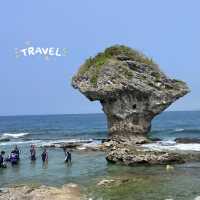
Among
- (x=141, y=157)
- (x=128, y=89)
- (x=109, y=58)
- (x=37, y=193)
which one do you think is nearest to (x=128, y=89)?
(x=128, y=89)

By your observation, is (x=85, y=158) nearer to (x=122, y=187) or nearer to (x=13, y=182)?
(x=13, y=182)

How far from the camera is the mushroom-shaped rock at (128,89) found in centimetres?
5909

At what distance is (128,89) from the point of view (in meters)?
59.1

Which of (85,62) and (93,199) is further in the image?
(85,62)

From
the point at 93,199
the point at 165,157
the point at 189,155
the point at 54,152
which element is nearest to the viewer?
the point at 93,199

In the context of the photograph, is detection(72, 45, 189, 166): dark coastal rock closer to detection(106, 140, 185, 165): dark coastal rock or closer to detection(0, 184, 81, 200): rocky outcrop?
detection(106, 140, 185, 165): dark coastal rock

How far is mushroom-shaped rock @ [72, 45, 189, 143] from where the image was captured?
59.1 m

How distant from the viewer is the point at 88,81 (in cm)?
6016

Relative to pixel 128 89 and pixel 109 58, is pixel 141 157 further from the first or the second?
pixel 109 58

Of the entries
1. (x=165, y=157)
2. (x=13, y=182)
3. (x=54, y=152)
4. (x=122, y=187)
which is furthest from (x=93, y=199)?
(x=54, y=152)

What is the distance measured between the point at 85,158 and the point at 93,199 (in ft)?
68.0

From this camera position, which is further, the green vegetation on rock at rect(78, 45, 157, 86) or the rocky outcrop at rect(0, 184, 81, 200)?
the green vegetation on rock at rect(78, 45, 157, 86)

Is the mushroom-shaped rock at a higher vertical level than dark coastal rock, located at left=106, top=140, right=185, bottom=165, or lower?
higher

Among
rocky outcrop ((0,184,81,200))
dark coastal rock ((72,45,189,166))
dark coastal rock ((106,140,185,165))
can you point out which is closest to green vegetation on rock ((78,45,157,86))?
dark coastal rock ((72,45,189,166))
